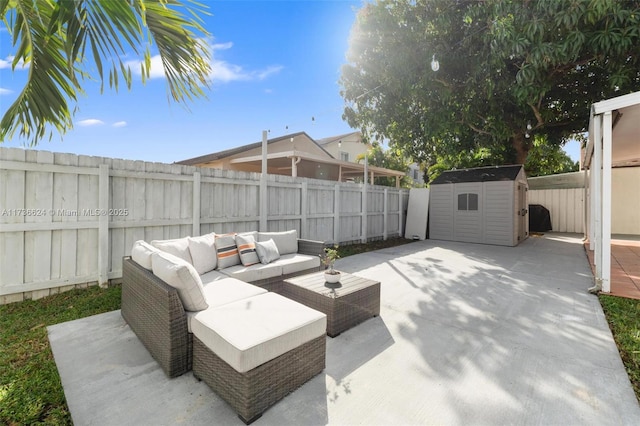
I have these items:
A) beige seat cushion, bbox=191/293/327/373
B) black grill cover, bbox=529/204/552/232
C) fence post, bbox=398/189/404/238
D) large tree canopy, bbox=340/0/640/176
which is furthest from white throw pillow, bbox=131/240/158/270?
black grill cover, bbox=529/204/552/232

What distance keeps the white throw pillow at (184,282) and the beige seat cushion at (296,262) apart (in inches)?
67.6

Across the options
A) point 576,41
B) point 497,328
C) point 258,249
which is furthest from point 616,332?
point 576,41

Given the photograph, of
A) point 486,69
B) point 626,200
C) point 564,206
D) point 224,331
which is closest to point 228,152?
point 486,69

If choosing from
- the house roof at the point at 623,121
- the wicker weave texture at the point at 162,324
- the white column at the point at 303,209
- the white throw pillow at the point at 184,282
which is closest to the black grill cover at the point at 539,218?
the house roof at the point at 623,121

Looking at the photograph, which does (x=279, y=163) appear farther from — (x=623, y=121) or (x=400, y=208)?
(x=623, y=121)

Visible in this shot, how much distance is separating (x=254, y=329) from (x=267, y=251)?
2.25 meters

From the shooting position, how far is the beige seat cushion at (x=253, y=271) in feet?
11.6

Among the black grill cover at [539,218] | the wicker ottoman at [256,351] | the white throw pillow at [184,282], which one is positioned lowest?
the wicker ottoman at [256,351]

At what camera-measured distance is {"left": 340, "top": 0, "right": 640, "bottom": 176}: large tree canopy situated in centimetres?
585

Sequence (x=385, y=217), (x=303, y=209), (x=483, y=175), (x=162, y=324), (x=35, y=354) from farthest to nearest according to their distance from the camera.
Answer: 1. (x=385, y=217)
2. (x=483, y=175)
3. (x=303, y=209)
4. (x=35, y=354)
5. (x=162, y=324)

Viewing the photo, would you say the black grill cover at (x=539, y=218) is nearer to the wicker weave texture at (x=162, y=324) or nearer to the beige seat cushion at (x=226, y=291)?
the beige seat cushion at (x=226, y=291)

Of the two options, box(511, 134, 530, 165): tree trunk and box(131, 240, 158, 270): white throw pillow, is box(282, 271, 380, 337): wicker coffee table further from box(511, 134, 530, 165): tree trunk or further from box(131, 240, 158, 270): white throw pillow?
box(511, 134, 530, 165): tree trunk

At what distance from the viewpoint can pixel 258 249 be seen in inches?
162

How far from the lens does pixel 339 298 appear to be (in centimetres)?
297
